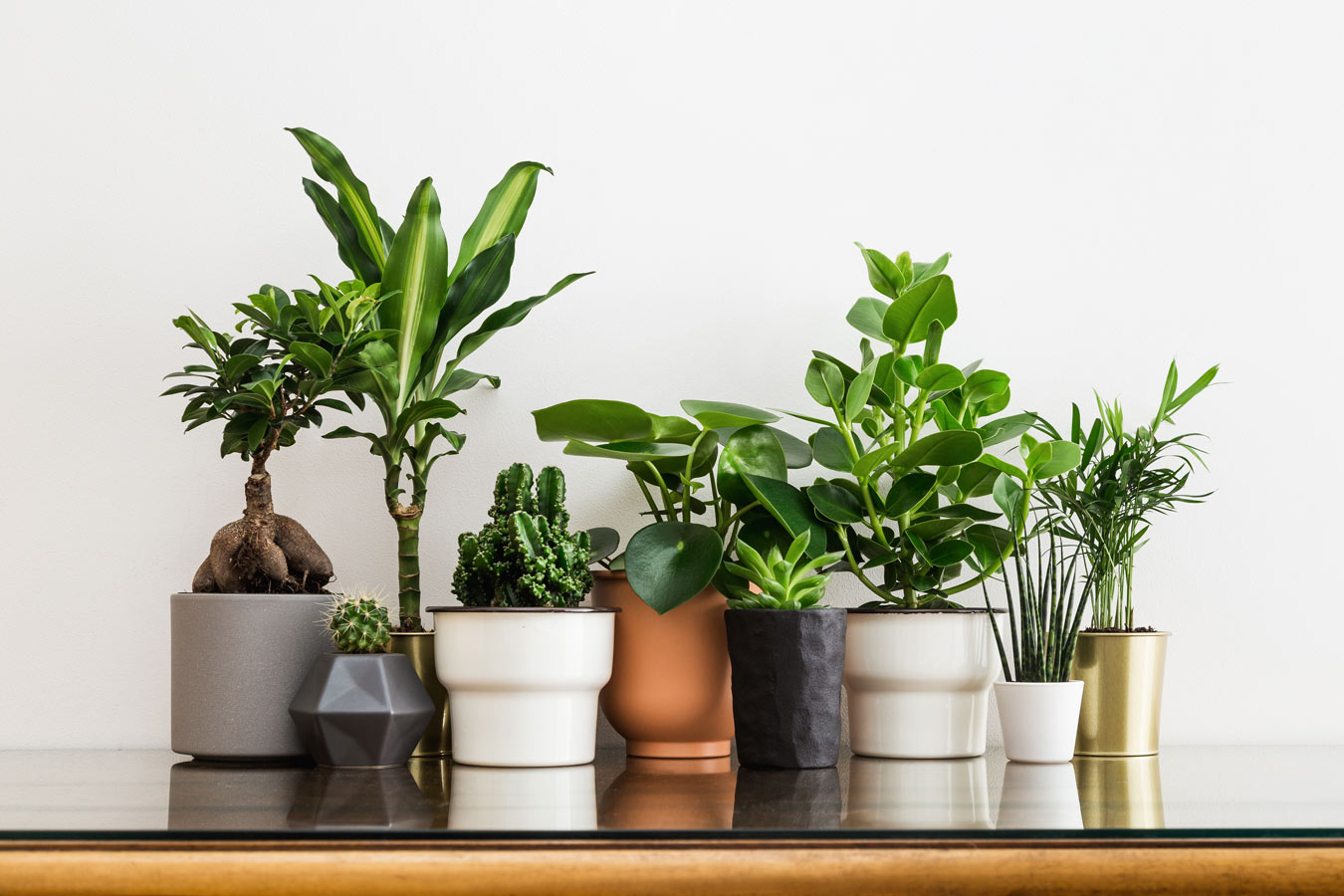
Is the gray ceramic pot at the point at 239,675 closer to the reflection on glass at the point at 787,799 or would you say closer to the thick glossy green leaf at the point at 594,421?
the thick glossy green leaf at the point at 594,421

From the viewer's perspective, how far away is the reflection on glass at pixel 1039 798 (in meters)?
0.66

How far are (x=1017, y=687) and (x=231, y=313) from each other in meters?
0.92

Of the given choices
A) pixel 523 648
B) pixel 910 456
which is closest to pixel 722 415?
pixel 910 456

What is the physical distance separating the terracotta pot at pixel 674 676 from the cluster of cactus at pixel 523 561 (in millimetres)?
92

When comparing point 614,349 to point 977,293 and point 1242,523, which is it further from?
point 1242,523

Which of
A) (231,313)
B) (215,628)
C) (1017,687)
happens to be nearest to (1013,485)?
(1017,687)

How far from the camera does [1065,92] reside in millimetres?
1273

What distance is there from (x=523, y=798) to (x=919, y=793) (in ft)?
0.96

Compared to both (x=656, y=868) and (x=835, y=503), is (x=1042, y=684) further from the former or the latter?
(x=656, y=868)

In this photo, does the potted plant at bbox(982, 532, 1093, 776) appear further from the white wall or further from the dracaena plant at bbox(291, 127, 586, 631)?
the dracaena plant at bbox(291, 127, 586, 631)

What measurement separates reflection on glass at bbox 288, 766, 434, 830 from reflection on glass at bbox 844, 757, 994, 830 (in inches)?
11.1

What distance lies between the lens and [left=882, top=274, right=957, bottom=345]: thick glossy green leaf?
0.99 m

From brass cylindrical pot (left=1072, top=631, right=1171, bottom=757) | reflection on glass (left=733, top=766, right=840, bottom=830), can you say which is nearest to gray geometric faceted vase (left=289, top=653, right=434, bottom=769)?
reflection on glass (left=733, top=766, right=840, bottom=830)

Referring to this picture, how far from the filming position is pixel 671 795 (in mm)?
793
